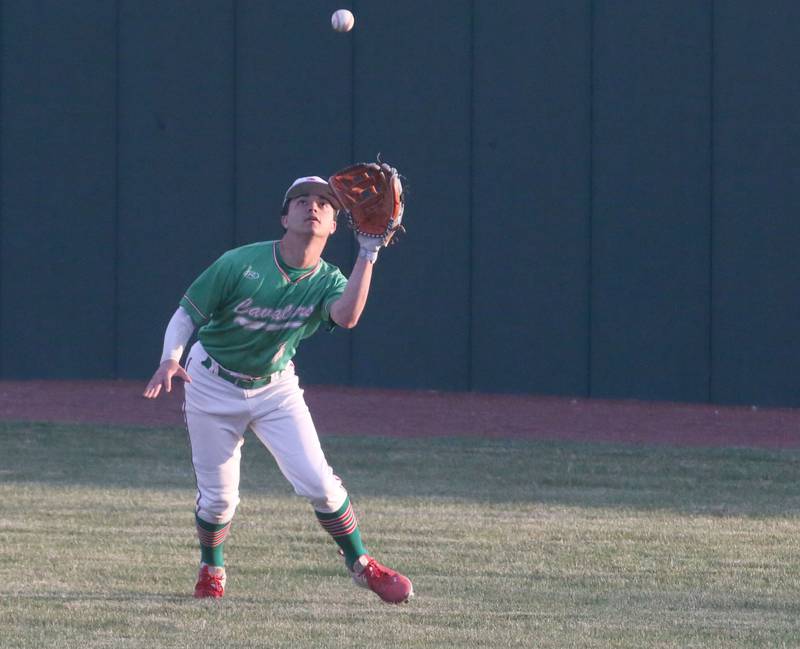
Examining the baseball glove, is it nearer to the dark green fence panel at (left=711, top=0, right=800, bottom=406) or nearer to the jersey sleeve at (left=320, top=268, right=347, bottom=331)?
the jersey sleeve at (left=320, top=268, right=347, bottom=331)

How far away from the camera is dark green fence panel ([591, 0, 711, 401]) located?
13859 mm

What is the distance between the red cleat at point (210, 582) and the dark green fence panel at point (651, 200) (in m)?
9.08

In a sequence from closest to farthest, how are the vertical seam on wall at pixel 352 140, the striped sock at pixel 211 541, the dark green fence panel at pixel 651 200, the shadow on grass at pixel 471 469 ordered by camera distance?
the striped sock at pixel 211 541 < the shadow on grass at pixel 471 469 < the dark green fence panel at pixel 651 200 < the vertical seam on wall at pixel 352 140

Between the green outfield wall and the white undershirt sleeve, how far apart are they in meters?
9.32

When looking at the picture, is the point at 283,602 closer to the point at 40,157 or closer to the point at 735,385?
the point at 735,385

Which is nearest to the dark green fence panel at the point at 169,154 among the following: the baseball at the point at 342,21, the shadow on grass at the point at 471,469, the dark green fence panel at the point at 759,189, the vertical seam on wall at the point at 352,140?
the vertical seam on wall at the point at 352,140

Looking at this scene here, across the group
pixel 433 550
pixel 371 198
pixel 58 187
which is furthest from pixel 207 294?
pixel 58 187

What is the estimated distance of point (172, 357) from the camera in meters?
5.04

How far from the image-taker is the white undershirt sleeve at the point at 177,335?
507cm

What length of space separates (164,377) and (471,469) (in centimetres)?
483

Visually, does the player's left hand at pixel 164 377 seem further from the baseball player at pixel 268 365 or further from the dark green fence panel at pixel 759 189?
the dark green fence panel at pixel 759 189

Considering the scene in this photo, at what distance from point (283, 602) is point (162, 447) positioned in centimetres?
521

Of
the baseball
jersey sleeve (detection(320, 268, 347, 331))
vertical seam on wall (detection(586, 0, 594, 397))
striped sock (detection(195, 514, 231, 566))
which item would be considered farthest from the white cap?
vertical seam on wall (detection(586, 0, 594, 397))

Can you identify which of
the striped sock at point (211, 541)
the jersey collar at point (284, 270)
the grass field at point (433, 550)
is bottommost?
the grass field at point (433, 550)
